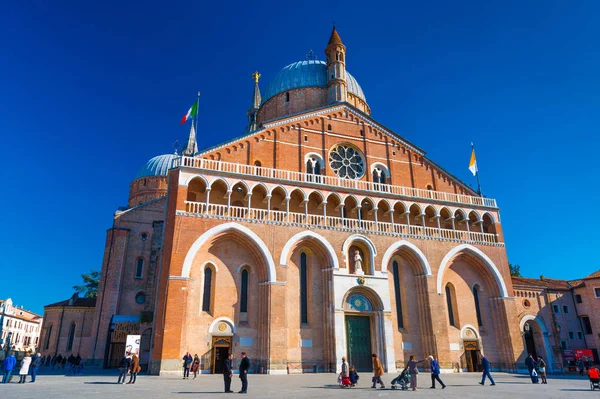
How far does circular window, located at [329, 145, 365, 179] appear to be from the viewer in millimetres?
29578

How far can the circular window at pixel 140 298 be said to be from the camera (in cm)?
3228

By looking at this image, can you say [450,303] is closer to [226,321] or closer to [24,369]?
[226,321]

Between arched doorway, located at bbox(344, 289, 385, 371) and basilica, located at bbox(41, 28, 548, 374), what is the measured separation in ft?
0.27

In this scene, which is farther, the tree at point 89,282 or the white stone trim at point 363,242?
the tree at point 89,282

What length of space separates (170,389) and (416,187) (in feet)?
72.9

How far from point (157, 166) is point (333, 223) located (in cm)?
2831

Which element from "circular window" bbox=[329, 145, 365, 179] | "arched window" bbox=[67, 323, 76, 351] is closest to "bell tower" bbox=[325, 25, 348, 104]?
"circular window" bbox=[329, 145, 365, 179]

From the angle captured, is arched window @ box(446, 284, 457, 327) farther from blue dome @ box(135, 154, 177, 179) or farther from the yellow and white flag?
blue dome @ box(135, 154, 177, 179)

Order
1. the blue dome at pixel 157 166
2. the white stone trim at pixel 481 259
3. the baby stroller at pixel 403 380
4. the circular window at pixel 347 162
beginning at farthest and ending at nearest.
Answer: the blue dome at pixel 157 166, the circular window at pixel 347 162, the white stone trim at pixel 481 259, the baby stroller at pixel 403 380

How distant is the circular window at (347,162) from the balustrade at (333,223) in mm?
3920

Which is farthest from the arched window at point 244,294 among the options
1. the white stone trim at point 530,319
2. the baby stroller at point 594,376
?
the white stone trim at point 530,319

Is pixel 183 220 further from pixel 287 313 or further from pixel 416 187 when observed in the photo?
pixel 416 187

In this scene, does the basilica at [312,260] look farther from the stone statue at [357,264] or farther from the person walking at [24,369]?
the person walking at [24,369]

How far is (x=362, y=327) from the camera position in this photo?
25734 millimetres
